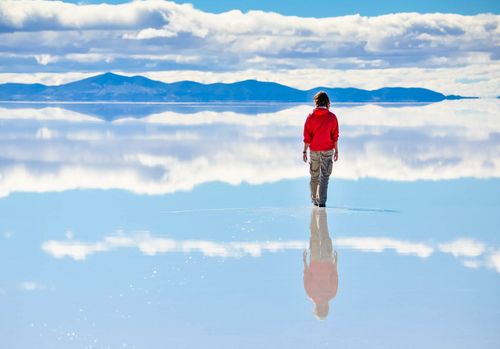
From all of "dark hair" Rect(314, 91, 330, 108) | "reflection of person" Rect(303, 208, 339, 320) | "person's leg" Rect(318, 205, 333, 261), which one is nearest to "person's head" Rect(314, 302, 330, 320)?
"reflection of person" Rect(303, 208, 339, 320)

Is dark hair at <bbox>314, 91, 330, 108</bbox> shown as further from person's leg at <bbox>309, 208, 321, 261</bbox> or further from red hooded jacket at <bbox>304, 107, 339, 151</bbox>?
person's leg at <bbox>309, 208, 321, 261</bbox>

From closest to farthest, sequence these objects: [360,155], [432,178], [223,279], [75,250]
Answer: [223,279]
[75,250]
[432,178]
[360,155]

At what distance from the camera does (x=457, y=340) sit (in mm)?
5590

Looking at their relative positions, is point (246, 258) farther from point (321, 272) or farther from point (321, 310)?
point (321, 310)

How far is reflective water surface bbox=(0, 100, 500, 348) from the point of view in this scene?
5867mm

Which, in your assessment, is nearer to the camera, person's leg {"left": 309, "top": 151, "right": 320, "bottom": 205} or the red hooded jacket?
the red hooded jacket

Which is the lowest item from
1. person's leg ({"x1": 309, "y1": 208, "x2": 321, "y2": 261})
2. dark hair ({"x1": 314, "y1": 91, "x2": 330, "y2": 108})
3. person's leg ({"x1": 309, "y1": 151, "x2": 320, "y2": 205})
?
person's leg ({"x1": 309, "y1": 208, "x2": 321, "y2": 261})

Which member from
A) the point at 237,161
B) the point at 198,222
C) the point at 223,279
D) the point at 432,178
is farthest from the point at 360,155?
the point at 223,279

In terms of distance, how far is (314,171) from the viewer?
12.1 m

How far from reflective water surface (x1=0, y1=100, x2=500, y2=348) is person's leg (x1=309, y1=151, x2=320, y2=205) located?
191mm

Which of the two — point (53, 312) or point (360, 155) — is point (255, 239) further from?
point (360, 155)

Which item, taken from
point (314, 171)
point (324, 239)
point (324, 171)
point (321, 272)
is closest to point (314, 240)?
point (324, 239)

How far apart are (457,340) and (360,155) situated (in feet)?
49.7

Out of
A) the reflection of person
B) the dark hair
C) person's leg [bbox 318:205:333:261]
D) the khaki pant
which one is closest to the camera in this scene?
the reflection of person
